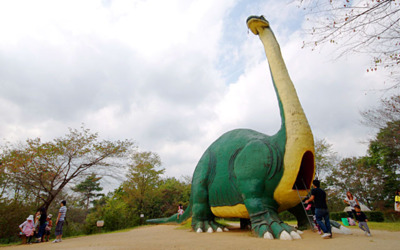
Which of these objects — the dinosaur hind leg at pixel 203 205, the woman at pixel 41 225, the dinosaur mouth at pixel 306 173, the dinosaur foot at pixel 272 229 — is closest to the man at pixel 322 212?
the dinosaur foot at pixel 272 229

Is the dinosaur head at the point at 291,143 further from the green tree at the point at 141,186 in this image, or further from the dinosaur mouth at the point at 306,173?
the green tree at the point at 141,186

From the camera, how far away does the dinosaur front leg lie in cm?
458

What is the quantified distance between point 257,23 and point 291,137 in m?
3.31

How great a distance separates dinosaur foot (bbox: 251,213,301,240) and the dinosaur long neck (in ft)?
1.59

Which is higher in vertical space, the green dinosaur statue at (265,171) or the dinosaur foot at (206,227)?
the green dinosaur statue at (265,171)

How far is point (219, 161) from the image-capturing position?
622 cm

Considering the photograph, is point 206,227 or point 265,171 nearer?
point 265,171

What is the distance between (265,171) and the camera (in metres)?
4.89

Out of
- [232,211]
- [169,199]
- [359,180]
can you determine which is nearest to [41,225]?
[232,211]

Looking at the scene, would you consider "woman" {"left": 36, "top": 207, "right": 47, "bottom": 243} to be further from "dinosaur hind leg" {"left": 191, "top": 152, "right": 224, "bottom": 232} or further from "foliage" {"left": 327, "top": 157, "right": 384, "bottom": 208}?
"foliage" {"left": 327, "top": 157, "right": 384, "bottom": 208}

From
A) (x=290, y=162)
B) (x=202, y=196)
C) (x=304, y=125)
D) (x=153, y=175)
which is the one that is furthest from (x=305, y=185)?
(x=153, y=175)

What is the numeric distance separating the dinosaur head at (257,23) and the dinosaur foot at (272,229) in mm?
4703

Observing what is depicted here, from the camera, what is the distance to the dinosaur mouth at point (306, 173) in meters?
4.91

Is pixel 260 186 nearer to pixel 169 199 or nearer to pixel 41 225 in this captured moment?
pixel 41 225
